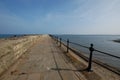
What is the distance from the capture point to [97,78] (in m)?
5.70

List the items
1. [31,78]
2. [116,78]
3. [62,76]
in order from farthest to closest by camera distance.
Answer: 1. [116,78]
2. [62,76]
3. [31,78]

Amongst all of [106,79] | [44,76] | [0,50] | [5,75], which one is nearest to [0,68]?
[5,75]

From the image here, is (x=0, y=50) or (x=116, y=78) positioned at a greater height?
(x=0, y=50)

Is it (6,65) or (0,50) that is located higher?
(0,50)

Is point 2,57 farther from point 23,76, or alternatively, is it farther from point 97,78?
point 97,78

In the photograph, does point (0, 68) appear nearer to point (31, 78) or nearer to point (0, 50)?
point (0, 50)

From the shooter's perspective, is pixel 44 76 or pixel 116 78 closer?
pixel 44 76

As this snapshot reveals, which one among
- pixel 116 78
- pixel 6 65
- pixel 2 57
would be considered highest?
pixel 2 57

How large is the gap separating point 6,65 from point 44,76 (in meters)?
2.13

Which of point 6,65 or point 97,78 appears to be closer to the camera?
point 97,78

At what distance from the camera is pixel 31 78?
17.4 feet

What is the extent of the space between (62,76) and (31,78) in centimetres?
124

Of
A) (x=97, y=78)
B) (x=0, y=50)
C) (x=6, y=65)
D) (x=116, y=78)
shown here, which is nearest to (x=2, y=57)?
(x=0, y=50)

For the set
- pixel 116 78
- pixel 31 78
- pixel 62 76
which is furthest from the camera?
pixel 116 78
